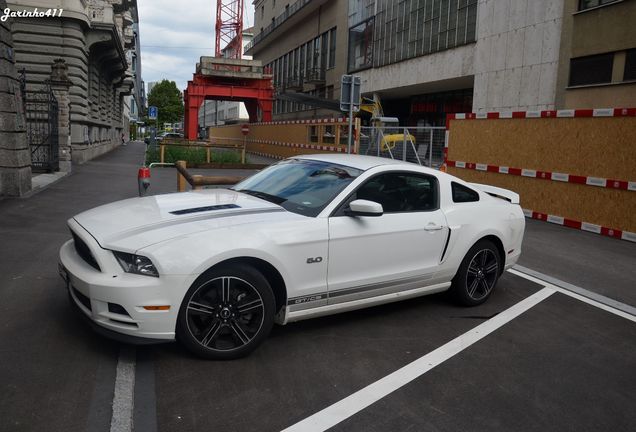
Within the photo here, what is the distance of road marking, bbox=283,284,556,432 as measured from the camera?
131 inches

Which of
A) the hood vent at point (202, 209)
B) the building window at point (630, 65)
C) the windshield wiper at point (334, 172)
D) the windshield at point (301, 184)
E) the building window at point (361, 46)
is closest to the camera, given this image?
the hood vent at point (202, 209)

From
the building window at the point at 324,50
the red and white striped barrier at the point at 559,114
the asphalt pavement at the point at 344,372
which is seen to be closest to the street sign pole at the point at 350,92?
the red and white striped barrier at the point at 559,114

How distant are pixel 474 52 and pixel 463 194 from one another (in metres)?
23.6

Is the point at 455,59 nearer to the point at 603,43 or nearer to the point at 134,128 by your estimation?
the point at 603,43

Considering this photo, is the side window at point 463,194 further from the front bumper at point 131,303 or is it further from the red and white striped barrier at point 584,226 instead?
the red and white striped barrier at point 584,226

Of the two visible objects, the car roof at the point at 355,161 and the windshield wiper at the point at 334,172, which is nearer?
the windshield wiper at the point at 334,172

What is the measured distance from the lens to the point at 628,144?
33.2ft

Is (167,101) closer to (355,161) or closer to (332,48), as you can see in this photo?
(332,48)

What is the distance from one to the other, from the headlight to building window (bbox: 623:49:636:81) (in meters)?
20.7

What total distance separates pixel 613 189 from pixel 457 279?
244 inches

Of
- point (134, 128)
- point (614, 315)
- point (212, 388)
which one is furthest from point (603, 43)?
point (134, 128)

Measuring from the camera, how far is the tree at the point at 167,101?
109m

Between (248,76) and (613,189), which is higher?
(248,76)

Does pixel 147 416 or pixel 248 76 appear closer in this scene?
pixel 147 416
